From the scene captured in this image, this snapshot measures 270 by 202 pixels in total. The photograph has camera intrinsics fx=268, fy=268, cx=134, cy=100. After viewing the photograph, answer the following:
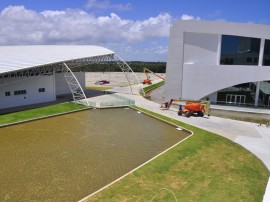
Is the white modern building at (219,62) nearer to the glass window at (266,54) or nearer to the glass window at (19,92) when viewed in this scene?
the glass window at (266,54)

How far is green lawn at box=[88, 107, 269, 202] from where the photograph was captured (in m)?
12.2

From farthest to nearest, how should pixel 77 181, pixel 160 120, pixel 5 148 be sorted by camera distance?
pixel 160 120
pixel 5 148
pixel 77 181

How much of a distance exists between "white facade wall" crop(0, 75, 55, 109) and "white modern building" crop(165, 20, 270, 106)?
15778 millimetres

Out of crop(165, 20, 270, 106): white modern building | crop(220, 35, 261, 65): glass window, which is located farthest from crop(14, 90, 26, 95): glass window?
crop(220, 35, 261, 65): glass window

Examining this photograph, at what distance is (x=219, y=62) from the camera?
115 feet

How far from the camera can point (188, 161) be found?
1625 centimetres

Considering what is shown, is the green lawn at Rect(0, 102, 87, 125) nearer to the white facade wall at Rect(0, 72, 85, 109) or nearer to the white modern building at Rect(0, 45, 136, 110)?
the white modern building at Rect(0, 45, 136, 110)

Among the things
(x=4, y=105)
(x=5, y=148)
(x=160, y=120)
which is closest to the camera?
(x=5, y=148)

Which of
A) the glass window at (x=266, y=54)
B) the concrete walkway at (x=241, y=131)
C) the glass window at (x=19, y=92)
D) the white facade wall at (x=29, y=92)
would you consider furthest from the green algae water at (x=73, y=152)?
the glass window at (x=266, y=54)

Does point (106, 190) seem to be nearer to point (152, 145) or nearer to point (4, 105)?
point (152, 145)

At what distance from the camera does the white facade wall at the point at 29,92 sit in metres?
30.6

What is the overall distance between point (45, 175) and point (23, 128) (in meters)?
10.6

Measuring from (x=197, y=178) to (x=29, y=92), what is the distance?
1004 inches

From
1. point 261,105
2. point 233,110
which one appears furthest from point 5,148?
point 261,105
